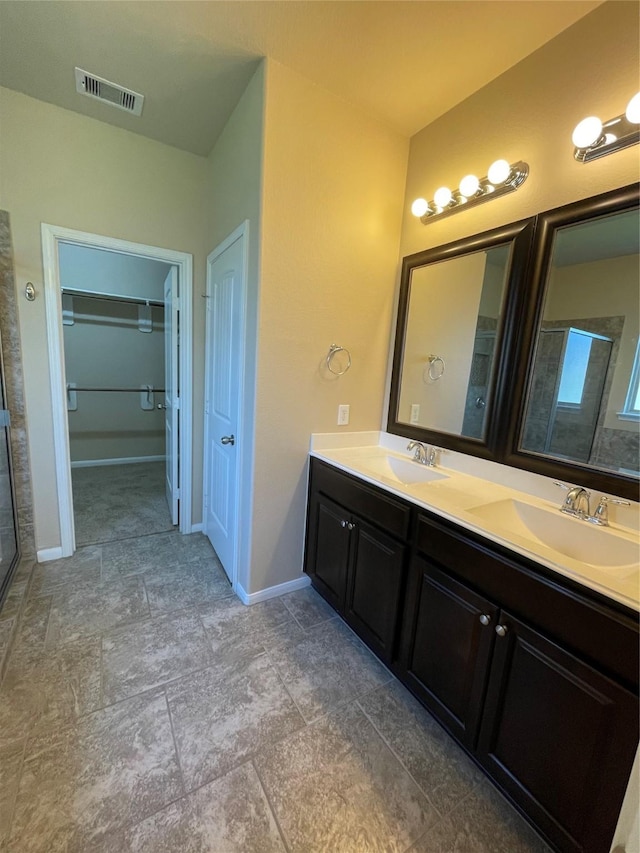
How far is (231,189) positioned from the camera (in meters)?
2.09

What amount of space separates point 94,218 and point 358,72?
171 cm

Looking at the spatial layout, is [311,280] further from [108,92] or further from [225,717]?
[225,717]

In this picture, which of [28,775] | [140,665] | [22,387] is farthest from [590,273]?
[22,387]

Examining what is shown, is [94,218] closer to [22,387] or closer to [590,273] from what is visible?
[22,387]

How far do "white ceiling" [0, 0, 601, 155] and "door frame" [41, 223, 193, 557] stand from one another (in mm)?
711

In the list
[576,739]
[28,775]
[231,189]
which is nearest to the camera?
[576,739]

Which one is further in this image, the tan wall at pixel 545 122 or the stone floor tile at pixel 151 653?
the stone floor tile at pixel 151 653

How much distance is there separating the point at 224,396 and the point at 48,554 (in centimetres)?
161

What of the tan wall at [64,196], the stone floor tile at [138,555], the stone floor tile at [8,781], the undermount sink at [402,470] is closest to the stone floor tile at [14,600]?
the tan wall at [64,196]

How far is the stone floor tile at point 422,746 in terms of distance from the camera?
1.25 meters

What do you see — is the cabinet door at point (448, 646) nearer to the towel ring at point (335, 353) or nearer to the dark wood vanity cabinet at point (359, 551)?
the dark wood vanity cabinet at point (359, 551)

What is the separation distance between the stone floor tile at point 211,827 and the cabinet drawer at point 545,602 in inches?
39.2

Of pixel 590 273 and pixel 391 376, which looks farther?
pixel 391 376

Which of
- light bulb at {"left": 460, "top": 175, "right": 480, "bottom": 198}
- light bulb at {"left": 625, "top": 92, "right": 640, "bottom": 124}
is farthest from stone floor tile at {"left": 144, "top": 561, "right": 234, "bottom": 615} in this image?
light bulb at {"left": 625, "top": 92, "right": 640, "bottom": 124}
